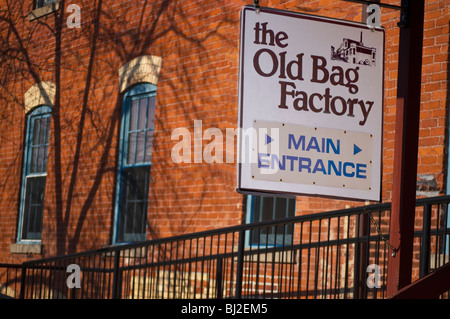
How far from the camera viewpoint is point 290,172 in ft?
15.3

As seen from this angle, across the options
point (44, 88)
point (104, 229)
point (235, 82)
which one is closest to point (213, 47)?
point (235, 82)

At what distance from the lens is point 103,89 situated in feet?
41.2

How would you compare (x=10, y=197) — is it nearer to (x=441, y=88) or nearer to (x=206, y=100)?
(x=206, y=100)

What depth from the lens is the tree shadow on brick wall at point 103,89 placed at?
10484mm

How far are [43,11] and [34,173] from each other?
9.61ft

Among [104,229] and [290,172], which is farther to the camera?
[104,229]

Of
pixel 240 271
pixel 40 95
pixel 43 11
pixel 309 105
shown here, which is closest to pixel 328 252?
pixel 240 271

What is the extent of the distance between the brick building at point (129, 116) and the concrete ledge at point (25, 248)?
1.4 inches

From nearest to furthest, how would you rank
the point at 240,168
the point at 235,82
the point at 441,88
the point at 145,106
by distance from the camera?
the point at 240,168 < the point at 441,88 < the point at 235,82 < the point at 145,106

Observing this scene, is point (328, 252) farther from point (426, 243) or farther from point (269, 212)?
point (269, 212)

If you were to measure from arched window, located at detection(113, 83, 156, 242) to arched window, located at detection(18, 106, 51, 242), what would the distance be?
252 centimetres

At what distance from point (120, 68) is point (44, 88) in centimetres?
245
